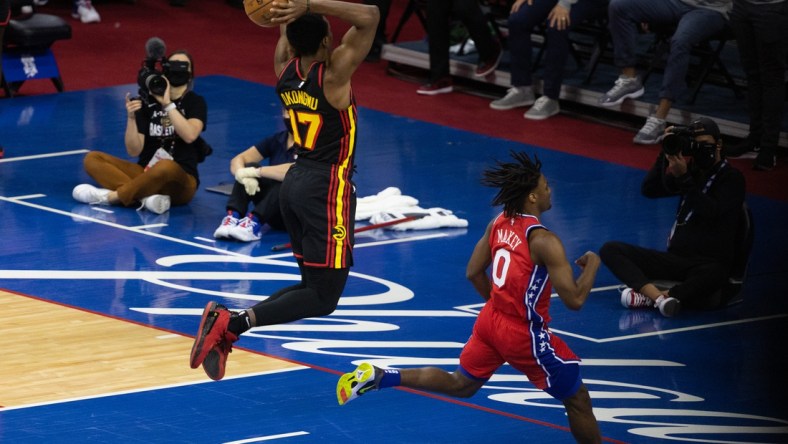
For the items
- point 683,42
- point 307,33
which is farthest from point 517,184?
point 683,42

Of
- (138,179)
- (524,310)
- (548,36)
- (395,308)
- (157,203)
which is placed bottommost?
(157,203)

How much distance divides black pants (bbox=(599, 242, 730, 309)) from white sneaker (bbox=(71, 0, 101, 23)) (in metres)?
11.6

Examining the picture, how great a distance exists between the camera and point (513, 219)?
21.5ft

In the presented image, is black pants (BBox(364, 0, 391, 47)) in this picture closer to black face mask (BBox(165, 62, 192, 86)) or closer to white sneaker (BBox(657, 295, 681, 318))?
black face mask (BBox(165, 62, 192, 86))

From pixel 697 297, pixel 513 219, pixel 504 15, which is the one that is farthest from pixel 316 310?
pixel 504 15

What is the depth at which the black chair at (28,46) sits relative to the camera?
48.2 feet

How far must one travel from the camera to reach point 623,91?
1438 cm

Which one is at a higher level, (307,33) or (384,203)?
(307,33)

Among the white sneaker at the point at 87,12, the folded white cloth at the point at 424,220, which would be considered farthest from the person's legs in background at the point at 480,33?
the white sneaker at the point at 87,12

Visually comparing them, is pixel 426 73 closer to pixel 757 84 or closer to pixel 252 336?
pixel 757 84

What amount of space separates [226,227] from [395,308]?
1.86 metres

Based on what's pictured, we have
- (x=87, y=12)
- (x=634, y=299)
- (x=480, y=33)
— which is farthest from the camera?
(x=87, y=12)

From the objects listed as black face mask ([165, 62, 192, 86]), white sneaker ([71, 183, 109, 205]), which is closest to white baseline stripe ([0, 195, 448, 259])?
white sneaker ([71, 183, 109, 205])

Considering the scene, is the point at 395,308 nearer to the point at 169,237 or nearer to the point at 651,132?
the point at 169,237
